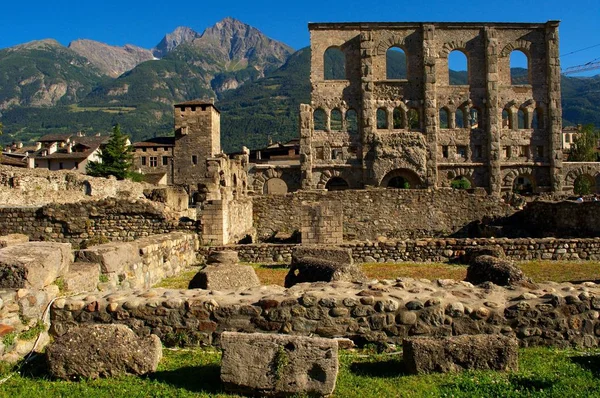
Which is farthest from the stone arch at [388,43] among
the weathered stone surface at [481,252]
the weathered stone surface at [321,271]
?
the weathered stone surface at [321,271]

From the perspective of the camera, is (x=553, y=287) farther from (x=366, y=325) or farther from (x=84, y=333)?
(x=84, y=333)

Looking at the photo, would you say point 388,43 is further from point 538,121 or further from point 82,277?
point 82,277

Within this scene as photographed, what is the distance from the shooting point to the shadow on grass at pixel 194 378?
4.87 m

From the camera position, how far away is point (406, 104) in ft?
133

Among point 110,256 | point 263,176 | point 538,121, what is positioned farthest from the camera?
point 538,121

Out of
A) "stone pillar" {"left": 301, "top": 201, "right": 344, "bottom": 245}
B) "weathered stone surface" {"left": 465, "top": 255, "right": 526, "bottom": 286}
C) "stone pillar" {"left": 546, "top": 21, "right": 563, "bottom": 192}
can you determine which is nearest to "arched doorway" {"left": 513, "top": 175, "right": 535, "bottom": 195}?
"stone pillar" {"left": 546, "top": 21, "right": 563, "bottom": 192}

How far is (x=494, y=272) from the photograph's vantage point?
30.8ft

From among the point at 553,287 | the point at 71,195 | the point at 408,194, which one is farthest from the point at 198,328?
the point at 71,195

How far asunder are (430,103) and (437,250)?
1062 inches

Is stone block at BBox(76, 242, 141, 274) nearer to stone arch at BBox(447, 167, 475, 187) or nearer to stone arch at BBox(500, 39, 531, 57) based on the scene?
stone arch at BBox(447, 167, 475, 187)

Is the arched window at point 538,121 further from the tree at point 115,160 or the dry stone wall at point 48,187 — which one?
the tree at point 115,160

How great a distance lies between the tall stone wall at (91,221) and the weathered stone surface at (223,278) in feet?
22.0

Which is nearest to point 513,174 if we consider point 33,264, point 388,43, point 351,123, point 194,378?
point 388,43

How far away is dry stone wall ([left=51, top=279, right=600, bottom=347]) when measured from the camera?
587 cm
